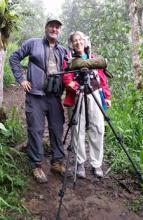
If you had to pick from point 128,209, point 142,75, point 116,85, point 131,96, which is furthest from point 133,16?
point 128,209

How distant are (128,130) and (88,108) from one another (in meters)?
1.82

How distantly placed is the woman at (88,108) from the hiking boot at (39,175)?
50 cm

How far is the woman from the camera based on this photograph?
4.53 m

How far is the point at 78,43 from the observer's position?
4527mm

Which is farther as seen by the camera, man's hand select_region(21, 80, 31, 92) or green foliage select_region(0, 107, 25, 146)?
green foliage select_region(0, 107, 25, 146)

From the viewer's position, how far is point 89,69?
4.29 metres

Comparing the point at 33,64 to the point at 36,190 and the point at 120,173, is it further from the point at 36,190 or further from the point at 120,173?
the point at 120,173

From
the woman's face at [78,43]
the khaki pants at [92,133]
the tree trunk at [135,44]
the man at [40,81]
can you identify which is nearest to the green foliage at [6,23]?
the man at [40,81]

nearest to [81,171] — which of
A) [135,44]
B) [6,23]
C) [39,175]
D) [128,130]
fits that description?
[39,175]

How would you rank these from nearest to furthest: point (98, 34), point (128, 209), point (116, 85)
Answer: point (128, 209) → point (116, 85) → point (98, 34)

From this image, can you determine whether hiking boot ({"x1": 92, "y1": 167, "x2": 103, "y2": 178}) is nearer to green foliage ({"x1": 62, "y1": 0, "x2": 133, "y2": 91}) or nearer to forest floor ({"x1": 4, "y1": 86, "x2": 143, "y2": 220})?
forest floor ({"x1": 4, "y1": 86, "x2": 143, "y2": 220})

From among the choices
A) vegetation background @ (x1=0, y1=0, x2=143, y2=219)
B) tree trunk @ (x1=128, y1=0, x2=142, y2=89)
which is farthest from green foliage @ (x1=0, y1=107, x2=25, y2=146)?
tree trunk @ (x1=128, y1=0, x2=142, y2=89)

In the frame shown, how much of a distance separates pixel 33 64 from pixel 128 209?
221 cm

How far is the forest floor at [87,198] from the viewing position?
409 centimetres
